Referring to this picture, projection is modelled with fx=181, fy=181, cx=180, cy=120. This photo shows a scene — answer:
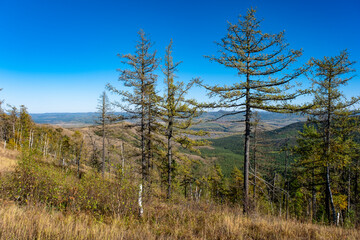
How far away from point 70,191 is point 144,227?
3721 millimetres

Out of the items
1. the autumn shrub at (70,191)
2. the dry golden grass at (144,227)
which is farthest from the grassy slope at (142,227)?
the autumn shrub at (70,191)

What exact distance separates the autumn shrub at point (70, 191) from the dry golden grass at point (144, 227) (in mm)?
549

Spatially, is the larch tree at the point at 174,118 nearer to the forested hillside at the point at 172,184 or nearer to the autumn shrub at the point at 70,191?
the forested hillside at the point at 172,184

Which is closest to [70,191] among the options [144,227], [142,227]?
Result: [142,227]

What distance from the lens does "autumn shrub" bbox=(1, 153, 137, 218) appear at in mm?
6209

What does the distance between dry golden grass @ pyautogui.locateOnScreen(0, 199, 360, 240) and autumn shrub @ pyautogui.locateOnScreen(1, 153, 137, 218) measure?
0.55 metres

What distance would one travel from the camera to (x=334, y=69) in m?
11.8

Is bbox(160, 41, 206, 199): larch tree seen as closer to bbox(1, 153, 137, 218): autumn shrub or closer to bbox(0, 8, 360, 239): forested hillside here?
bbox(0, 8, 360, 239): forested hillside

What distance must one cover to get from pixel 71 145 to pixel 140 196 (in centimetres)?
4765

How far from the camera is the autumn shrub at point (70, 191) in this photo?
621 cm

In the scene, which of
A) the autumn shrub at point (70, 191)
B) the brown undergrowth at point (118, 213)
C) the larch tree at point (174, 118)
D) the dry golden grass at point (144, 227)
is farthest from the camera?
the larch tree at point (174, 118)

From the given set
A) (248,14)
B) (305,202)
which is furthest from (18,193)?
(305,202)

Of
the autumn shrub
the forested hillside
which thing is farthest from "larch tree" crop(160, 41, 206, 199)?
the autumn shrub

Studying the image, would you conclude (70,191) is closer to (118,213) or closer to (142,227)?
(118,213)
